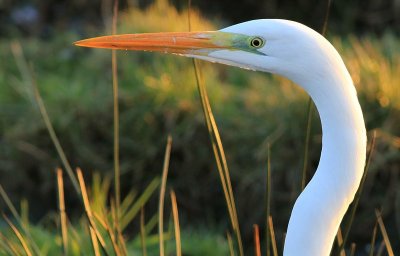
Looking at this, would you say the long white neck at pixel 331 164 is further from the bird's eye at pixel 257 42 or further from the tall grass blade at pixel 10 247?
the tall grass blade at pixel 10 247

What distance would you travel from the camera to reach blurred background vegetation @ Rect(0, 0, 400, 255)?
346 centimetres

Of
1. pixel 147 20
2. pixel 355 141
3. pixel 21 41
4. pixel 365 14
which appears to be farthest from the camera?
pixel 365 14

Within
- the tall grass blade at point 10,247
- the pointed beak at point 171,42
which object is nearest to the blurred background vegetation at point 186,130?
the tall grass blade at point 10,247

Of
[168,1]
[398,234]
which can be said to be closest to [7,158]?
[398,234]

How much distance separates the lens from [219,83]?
4.07 meters

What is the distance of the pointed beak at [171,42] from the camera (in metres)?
1.24

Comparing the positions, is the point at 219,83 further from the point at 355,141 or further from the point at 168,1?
the point at 355,141

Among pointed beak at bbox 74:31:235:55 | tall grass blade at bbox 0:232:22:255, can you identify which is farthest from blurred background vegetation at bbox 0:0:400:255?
pointed beak at bbox 74:31:235:55

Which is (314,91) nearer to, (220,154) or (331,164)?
(331,164)

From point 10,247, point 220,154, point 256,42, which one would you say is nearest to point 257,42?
point 256,42

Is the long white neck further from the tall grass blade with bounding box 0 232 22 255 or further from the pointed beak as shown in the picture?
the tall grass blade with bounding box 0 232 22 255

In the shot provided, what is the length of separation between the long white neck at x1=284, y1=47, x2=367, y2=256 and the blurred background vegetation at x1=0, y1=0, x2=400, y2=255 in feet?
6.30

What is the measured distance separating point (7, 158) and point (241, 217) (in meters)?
1.04

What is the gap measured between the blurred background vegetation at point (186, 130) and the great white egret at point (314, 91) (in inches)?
75.7
